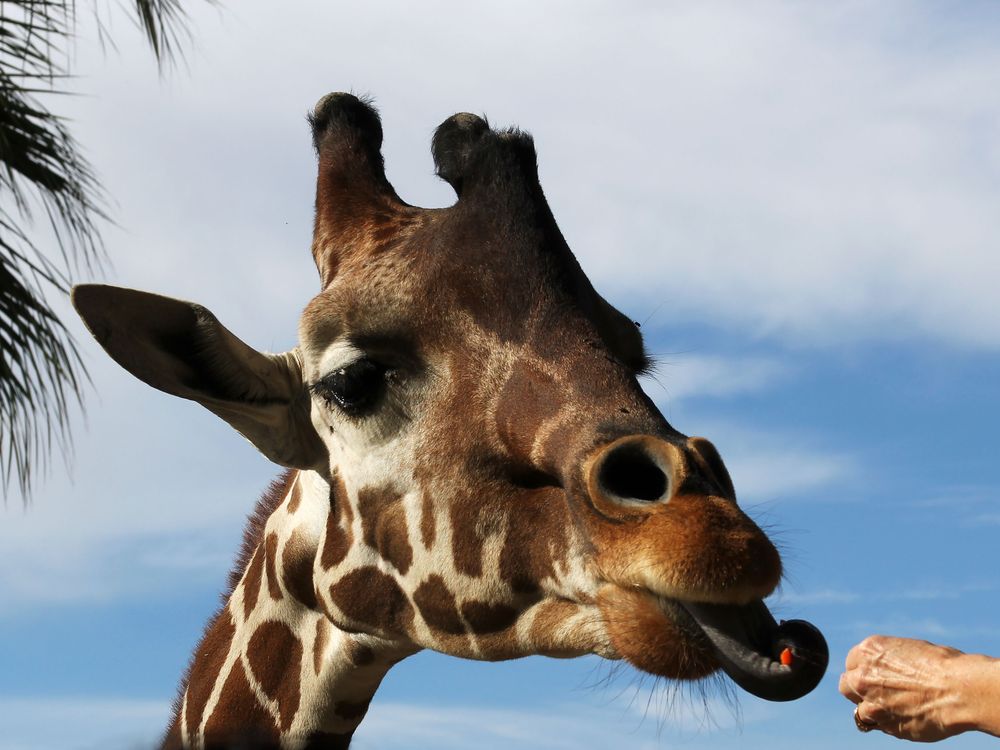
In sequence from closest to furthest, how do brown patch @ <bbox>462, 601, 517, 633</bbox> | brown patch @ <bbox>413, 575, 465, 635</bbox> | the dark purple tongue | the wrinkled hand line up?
the dark purple tongue < the wrinkled hand < brown patch @ <bbox>462, 601, 517, 633</bbox> < brown patch @ <bbox>413, 575, 465, 635</bbox>

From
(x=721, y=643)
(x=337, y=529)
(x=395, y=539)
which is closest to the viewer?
(x=721, y=643)

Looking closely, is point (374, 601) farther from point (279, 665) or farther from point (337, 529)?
point (279, 665)

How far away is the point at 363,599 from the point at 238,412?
84 cm

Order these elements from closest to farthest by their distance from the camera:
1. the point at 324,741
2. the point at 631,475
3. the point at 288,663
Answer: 1. the point at 631,475
2. the point at 324,741
3. the point at 288,663

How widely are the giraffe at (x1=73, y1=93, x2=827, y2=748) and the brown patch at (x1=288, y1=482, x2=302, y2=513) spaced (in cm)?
1

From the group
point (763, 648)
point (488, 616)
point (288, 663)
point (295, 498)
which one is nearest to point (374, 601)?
point (488, 616)

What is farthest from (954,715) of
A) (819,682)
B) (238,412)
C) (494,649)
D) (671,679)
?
(238,412)

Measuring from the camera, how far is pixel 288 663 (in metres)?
4.89

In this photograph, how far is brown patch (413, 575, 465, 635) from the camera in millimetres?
4238

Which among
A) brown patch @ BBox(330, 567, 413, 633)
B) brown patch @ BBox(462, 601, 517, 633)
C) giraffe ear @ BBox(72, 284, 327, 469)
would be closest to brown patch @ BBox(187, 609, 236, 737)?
brown patch @ BBox(330, 567, 413, 633)

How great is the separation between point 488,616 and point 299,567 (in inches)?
40.1

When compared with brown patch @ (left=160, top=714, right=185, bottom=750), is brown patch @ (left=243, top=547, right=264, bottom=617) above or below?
above

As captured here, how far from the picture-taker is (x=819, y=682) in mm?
3484

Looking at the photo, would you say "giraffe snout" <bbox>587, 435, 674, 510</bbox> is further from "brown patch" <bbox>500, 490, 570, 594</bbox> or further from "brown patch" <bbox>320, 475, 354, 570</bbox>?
"brown patch" <bbox>320, 475, 354, 570</bbox>
